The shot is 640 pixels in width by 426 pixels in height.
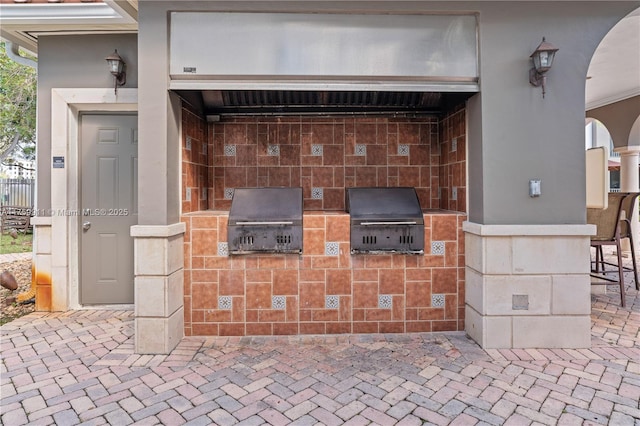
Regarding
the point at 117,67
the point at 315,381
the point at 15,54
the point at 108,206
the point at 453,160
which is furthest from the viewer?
the point at 15,54

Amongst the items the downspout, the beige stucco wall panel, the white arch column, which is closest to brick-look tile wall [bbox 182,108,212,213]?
the downspout

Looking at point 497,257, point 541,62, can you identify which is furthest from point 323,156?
point 541,62

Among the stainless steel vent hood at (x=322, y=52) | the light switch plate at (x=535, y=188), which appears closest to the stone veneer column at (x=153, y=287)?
the stainless steel vent hood at (x=322, y=52)

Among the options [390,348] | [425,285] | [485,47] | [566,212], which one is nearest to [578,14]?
[485,47]

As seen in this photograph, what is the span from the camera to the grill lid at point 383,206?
3.25 metres

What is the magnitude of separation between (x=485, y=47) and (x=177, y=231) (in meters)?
3.03

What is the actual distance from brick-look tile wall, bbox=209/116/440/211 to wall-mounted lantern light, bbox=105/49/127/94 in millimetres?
1126

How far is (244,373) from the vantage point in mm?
2619

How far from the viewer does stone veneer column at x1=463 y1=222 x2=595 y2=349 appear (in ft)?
9.79

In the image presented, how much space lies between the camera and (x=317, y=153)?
13.1ft

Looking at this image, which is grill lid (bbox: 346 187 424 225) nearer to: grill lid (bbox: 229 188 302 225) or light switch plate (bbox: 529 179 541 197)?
grill lid (bbox: 229 188 302 225)

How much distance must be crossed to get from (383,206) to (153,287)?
6.95ft

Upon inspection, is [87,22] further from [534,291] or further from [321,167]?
[534,291]

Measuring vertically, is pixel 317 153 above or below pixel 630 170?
below
